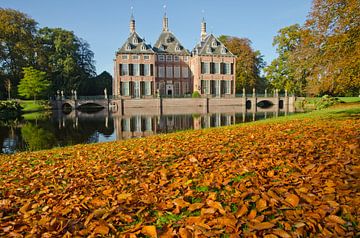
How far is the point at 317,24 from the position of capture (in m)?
9.27

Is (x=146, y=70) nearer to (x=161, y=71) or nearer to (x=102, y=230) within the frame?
(x=161, y=71)

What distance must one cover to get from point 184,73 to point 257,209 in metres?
46.6

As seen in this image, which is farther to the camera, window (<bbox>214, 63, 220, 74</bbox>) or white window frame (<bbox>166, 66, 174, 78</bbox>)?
white window frame (<bbox>166, 66, 174, 78</bbox>)

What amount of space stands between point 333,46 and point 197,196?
27.0 feet

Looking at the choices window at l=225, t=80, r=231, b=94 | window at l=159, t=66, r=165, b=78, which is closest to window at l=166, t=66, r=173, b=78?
window at l=159, t=66, r=165, b=78

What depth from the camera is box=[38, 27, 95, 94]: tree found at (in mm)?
48469

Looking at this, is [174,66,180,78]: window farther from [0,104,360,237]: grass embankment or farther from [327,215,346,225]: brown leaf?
[327,215,346,225]: brown leaf

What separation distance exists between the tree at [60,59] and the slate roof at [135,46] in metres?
12.2

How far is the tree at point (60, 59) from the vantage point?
4847 centimetres

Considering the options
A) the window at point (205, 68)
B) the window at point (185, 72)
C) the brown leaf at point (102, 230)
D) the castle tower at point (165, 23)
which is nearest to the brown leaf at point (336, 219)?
the brown leaf at point (102, 230)

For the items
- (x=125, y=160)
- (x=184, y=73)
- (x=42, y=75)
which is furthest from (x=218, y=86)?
(x=125, y=160)

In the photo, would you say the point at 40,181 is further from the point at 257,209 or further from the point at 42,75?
the point at 42,75

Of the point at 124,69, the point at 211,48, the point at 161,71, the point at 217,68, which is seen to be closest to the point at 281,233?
the point at 124,69

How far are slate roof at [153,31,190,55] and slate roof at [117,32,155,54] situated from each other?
3.47m
